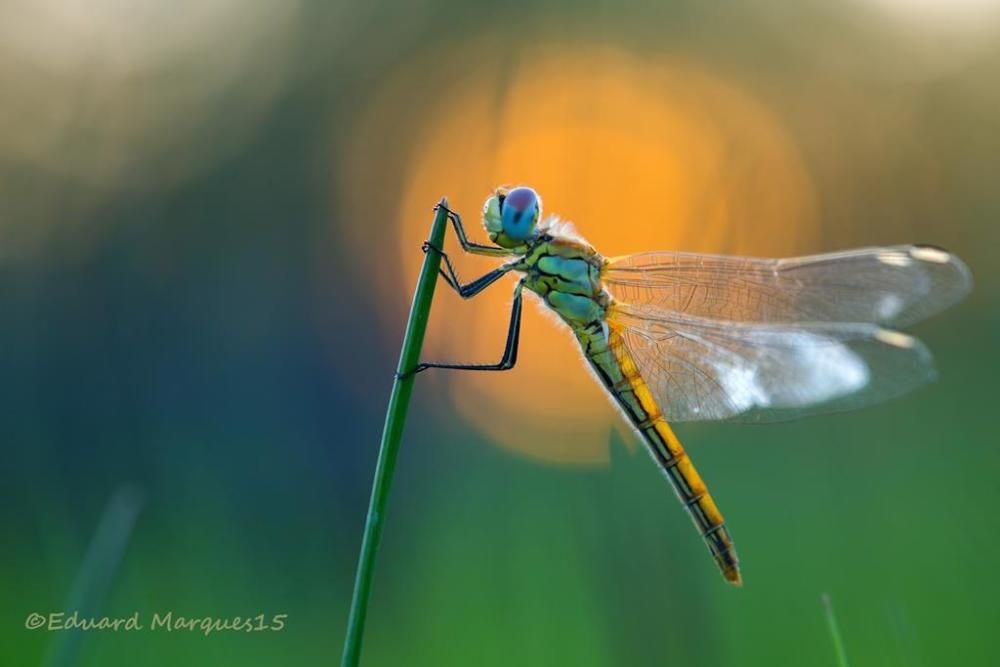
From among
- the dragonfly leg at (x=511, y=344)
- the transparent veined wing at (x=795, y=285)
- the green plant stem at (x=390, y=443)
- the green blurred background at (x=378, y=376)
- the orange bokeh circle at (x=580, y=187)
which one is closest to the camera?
the green plant stem at (x=390, y=443)

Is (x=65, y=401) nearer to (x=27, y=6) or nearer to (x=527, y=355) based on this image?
(x=527, y=355)

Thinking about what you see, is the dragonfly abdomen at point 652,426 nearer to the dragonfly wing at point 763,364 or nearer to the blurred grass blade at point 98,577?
the dragonfly wing at point 763,364

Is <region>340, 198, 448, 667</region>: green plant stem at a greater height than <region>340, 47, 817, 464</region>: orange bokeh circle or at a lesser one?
lesser

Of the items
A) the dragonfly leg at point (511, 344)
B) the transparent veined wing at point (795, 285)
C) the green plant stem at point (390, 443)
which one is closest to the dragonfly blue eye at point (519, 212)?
the dragonfly leg at point (511, 344)

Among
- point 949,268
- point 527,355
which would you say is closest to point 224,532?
point 527,355

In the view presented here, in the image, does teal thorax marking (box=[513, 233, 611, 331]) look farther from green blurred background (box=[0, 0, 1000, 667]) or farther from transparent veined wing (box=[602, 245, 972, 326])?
green blurred background (box=[0, 0, 1000, 667])

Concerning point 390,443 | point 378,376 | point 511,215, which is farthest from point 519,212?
point 378,376

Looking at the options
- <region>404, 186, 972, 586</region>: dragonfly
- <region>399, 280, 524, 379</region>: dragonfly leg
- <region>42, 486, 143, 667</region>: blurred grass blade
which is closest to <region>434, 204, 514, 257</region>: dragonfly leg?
<region>404, 186, 972, 586</region>: dragonfly
